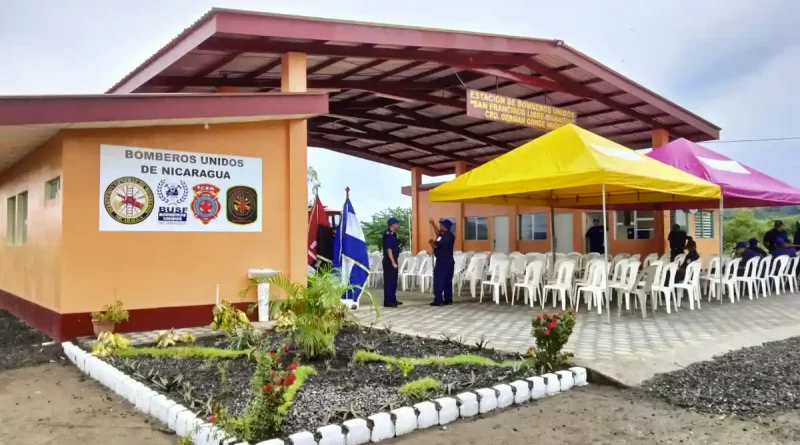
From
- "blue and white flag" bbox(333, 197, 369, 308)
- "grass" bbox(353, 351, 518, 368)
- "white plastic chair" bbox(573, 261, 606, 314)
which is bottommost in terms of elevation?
"grass" bbox(353, 351, 518, 368)

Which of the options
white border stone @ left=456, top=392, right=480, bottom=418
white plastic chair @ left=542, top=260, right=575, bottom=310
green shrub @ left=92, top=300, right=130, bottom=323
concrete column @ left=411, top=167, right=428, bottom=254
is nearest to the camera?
white border stone @ left=456, top=392, right=480, bottom=418

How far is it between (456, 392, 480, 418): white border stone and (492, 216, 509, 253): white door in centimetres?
1419

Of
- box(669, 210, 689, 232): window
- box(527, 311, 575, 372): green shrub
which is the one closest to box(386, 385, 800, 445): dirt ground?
box(527, 311, 575, 372): green shrub

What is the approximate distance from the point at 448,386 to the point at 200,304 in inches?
168

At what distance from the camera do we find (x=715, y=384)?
5121mm

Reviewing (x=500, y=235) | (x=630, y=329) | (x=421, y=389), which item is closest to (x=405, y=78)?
(x=630, y=329)

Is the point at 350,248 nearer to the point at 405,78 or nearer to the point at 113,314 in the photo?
the point at 405,78

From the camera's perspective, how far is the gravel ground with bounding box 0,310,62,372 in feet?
21.1

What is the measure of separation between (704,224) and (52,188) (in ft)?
53.8

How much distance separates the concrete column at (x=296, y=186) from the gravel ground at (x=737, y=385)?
197 inches

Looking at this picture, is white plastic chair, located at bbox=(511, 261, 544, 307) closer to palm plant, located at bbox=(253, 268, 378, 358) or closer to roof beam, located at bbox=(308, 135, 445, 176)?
palm plant, located at bbox=(253, 268, 378, 358)

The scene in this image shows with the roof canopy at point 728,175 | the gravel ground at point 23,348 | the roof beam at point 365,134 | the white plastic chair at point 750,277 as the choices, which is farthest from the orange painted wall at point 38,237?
the white plastic chair at point 750,277

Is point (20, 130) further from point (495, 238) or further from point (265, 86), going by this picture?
point (495, 238)

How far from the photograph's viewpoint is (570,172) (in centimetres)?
839
